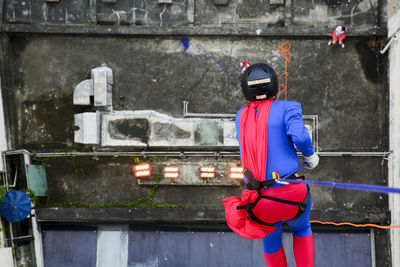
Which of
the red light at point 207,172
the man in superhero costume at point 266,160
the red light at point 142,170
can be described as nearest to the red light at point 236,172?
the red light at point 207,172

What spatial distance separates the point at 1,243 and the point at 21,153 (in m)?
2.58

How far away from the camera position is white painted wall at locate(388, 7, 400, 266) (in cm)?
1075

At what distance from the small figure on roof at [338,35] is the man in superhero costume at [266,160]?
553 cm

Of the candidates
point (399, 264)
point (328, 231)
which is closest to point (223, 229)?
point (328, 231)

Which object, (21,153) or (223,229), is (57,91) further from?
(223,229)

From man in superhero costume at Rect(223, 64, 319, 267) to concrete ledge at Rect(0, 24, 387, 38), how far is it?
515cm

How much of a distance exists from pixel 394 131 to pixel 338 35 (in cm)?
317

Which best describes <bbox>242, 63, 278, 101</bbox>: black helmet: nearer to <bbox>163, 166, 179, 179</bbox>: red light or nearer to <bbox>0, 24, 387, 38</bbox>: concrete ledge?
<bbox>0, 24, 387, 38</bbox>: concrete ledge

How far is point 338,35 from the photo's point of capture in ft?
36.4

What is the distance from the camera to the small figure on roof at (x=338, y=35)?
36.0 feet

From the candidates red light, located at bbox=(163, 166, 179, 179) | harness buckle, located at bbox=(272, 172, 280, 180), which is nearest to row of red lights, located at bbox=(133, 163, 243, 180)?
red light, located at bbox=(163, 166, 179, 179)

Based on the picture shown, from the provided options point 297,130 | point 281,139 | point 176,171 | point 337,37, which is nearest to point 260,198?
point 281,139

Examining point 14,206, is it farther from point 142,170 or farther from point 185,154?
point 185,154

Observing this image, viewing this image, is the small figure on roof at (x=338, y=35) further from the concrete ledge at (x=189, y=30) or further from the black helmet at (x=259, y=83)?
the black helmet at (x=259, y=83)
